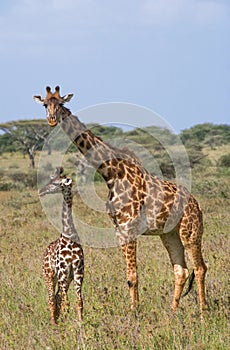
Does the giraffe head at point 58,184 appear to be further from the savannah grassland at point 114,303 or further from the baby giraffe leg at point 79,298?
the savannah grassland at point 114,303

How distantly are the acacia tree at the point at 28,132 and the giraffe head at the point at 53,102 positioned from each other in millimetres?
42021

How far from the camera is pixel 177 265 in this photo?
7.80 meters

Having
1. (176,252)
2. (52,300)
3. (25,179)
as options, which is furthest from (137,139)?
(52,300)

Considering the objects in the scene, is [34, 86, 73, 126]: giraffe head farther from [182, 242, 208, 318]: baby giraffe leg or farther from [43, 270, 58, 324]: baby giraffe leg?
[182, 242, 208, 318]: baby giraffe leg

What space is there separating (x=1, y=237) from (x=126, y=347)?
28.3 feet

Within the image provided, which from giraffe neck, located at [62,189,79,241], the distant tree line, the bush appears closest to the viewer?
giraffe neck, located at [62,189,79,241]

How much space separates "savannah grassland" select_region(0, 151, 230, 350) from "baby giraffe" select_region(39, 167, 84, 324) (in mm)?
A: 192

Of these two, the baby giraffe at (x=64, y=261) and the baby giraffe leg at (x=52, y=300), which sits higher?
the baby giraffe at (x=64, y=261)

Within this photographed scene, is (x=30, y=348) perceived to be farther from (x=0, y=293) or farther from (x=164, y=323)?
(x=0, y=293)

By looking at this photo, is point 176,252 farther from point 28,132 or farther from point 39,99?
point 28,132

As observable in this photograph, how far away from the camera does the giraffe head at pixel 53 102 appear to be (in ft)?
22.5

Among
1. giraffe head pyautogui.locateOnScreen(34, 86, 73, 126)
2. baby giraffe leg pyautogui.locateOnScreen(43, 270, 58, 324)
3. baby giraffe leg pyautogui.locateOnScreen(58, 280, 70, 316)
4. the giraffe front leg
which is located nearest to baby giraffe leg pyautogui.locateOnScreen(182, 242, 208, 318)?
the giraffe front leg

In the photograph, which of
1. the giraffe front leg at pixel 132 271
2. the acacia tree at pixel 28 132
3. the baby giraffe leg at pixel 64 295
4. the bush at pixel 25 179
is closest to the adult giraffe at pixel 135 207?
the giraffe front leg at pixel 132 271

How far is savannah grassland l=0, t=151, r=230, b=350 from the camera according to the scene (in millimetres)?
5789
